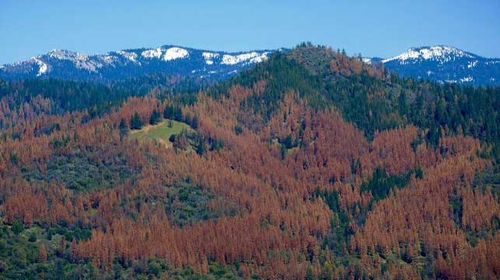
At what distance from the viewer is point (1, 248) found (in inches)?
7864

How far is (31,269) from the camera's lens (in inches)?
7766

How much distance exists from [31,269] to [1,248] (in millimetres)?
9642

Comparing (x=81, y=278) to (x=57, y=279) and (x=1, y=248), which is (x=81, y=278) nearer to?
(x=57, y=279)

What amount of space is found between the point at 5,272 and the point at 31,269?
668cm

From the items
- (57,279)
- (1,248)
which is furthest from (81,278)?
(1,248)

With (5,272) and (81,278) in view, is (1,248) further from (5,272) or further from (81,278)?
(81,278)

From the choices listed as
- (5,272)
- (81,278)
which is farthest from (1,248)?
(81,278)

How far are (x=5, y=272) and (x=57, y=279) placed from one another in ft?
39.8

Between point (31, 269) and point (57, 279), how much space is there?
7.24m

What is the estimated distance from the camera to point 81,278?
653 ft

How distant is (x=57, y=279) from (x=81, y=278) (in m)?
6.19

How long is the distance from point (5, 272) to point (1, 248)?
9.00 metres
